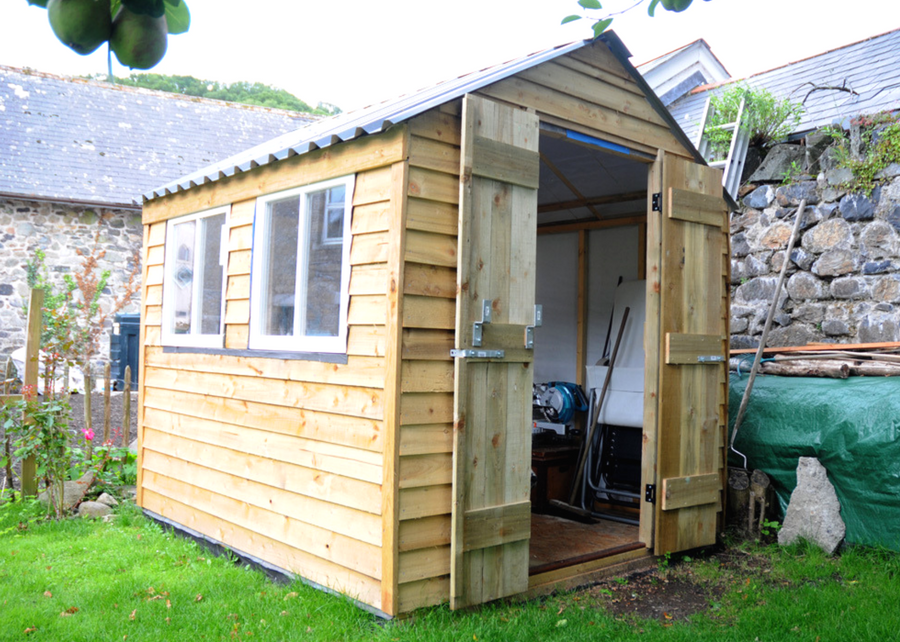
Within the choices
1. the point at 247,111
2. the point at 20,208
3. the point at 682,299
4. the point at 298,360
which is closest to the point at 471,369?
the point at 298,360

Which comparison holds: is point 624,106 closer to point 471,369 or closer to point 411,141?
point 411,141

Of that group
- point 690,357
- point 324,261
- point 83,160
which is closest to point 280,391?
point 324,261

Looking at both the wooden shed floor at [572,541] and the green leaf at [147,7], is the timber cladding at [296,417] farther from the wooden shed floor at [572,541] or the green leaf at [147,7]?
the green leaf at [147,7]

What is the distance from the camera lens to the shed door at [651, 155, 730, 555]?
4.88m

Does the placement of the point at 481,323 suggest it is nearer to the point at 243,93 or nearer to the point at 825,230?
the point at 825,230

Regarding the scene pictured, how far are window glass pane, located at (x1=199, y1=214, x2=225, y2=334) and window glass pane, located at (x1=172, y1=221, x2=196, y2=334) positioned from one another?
8.2 inches

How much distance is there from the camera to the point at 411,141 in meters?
3.73

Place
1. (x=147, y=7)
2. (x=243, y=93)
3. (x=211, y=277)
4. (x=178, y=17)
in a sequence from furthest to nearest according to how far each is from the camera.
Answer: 1. (x=243, y=93)
2. (x=211, y=277)
3. (x=178, y=17)
4. (x=147, y=7)

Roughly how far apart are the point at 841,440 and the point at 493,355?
8.61ft

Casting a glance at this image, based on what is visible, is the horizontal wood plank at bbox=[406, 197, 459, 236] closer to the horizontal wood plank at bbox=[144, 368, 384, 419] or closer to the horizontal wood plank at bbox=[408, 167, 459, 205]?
the horizontal wood plank at bbox=[408, 167, 459, 205]

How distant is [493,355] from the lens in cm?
392

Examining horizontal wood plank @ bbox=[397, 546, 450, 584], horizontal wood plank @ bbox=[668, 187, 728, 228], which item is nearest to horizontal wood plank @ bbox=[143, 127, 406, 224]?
horizontal wood plank @ bbox=[397, 546, 450, 584]

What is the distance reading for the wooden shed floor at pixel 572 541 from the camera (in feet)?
15.0

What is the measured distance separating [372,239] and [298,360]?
0.94 m
